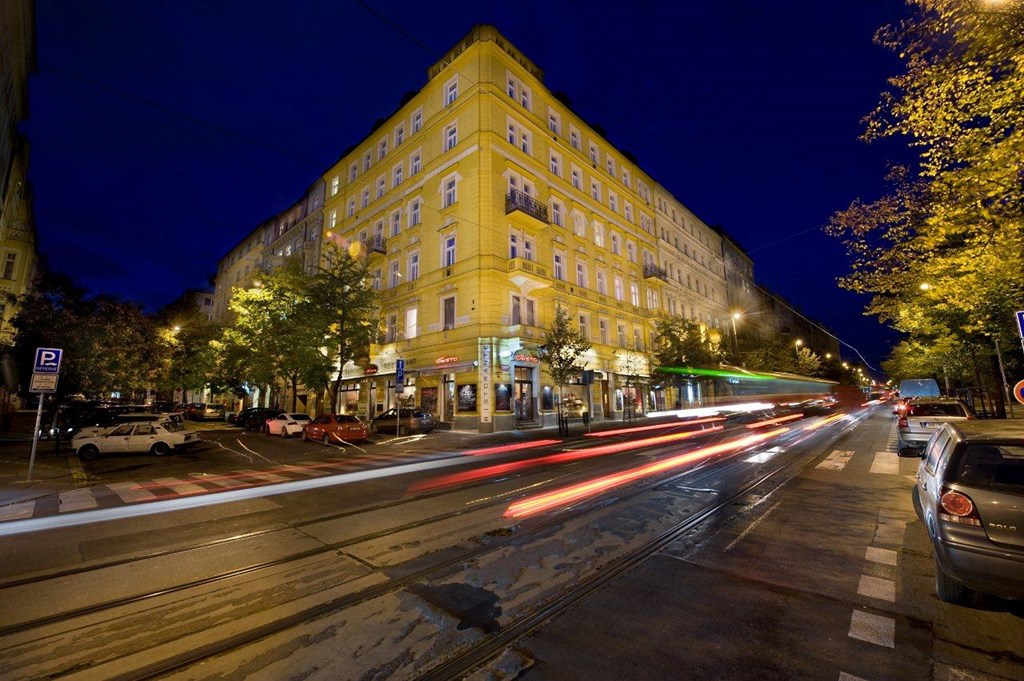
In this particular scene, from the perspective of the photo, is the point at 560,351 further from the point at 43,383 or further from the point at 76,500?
the point at 43,383

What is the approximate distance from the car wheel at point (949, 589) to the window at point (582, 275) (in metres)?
27.3

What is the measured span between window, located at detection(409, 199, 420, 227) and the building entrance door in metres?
13.0

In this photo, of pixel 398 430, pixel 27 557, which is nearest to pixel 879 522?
pixel 27 557

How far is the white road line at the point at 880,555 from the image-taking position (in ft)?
15.7

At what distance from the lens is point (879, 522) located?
20.5 feet

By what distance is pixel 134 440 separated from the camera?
16422 millimetres

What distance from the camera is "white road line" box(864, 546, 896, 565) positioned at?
4.79 metres

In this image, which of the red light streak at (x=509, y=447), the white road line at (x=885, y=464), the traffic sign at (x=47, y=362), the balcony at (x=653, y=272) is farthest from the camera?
Answer: the balcony at (x=653, y=272)

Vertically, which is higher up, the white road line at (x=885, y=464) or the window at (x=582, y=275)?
the window at (x=582, y=275)

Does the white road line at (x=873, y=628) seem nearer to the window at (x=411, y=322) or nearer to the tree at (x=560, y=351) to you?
the tree at (x=560, y=351)

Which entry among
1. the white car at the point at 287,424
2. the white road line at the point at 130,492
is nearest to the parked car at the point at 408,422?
the white car at the point at 287,424

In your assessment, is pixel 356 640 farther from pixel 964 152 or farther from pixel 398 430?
pixel 398 430

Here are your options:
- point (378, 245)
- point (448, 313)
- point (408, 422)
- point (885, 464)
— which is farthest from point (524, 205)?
point (885, 464)

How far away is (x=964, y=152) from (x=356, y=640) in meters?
12.8
